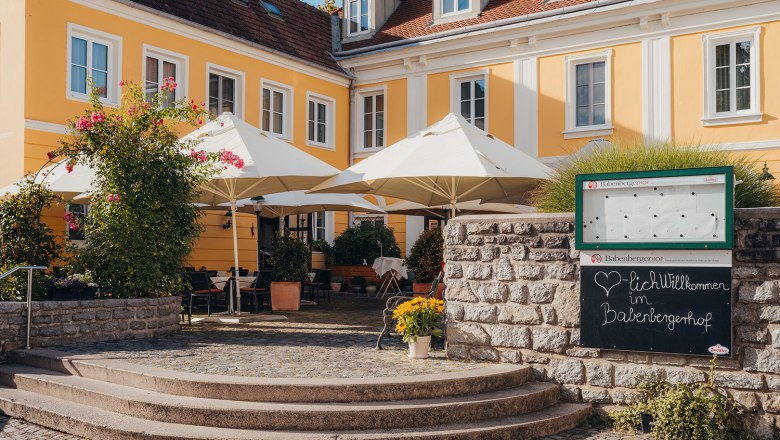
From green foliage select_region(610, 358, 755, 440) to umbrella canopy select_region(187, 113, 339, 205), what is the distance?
5.90 m

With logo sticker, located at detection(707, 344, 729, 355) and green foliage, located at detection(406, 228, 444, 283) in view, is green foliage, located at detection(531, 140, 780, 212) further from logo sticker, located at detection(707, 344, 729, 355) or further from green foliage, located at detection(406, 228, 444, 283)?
green foliage, located at detection(406, 228, 444, 283)

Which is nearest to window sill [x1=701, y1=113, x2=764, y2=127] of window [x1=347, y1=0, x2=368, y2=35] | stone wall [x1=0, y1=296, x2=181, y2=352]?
window [x1=347, y1=0, x2=368, y2=35]

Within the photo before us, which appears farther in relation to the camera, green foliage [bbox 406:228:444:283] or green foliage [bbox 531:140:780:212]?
green foliage [bbox 406:228:444:283]

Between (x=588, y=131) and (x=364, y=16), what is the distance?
25.5ft

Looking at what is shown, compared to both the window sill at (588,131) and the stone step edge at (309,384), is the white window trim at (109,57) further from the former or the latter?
the window sill at (588,131)

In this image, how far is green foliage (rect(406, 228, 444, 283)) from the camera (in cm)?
→ 1652

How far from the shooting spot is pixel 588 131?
17.8 meters

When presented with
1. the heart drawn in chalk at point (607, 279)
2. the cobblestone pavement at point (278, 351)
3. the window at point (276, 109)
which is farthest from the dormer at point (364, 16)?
the heart drawn in chalk at point (607, 279)

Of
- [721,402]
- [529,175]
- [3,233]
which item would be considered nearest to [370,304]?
[529,175]

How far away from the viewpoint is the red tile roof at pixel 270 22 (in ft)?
57.7

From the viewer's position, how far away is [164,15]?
1655 cm

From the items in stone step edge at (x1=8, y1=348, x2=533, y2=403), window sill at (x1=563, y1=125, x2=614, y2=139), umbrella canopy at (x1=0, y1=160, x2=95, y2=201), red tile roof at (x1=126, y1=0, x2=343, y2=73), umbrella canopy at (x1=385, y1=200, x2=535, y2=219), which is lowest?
stone step edge at (x1=8, y1=348, x2=533, y2=403)

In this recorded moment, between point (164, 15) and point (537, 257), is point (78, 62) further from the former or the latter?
point (537, 257)

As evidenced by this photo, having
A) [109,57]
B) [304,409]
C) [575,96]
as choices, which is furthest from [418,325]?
[575,96]
